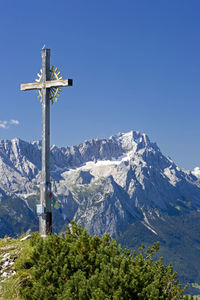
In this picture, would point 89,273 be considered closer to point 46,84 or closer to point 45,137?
point 45,137

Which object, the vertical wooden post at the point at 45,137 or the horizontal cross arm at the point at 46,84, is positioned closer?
the horizontal cross arm at the point at 46,84

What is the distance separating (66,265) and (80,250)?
43.0 inches

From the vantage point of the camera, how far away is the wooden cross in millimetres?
17406

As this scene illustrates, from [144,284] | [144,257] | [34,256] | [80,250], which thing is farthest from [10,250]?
[144,284]

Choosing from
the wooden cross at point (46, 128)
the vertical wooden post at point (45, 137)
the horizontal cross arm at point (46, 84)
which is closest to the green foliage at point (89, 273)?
the wooden cross at point (46, 128)

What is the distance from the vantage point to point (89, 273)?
11.8 m

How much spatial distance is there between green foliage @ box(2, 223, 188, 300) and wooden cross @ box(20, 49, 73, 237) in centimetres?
389

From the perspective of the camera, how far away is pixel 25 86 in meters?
19.3

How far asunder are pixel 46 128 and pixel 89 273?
844cm

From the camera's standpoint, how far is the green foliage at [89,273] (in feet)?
34.0

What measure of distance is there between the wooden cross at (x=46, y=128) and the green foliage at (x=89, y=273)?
389 cm

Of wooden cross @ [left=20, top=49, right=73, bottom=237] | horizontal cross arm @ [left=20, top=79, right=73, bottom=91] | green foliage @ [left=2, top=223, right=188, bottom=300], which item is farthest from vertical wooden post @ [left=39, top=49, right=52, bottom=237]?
green foliage @ [left=2, top=223, right=188, bottom=300]

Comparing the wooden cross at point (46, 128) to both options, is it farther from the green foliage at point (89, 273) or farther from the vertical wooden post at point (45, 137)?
the green foliage at point (89, 273)

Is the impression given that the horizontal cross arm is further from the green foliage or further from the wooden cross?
the green foliage
